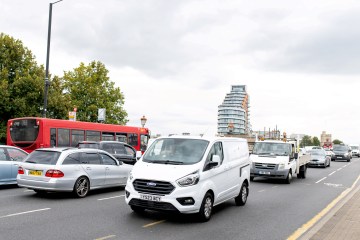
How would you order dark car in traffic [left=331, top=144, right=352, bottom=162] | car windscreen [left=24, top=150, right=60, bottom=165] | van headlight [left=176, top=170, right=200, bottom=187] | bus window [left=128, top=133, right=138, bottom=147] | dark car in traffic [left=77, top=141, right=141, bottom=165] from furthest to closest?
dark car in traffic [left=331, top=144, right=352, bottom=162] → bus window [left=128, top=133, right=138, bottom=147] → dark car in traffic [left=77, top=141, right=141, bottom=165] → car windscreen [left=24, top=150, right=60, bottom=165] → van headlight [left=176, top=170, right=200, bottom=187]

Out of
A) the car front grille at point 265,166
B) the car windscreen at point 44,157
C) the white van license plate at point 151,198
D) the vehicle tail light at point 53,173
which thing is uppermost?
the car windscreen at point 44,157

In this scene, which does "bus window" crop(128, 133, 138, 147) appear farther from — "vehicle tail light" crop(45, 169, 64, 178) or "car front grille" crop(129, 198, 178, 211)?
"car front grille" crop(129, 198, 178, 211)

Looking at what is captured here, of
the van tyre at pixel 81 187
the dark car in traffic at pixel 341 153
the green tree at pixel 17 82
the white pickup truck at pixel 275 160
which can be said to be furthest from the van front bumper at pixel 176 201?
the dark car in traffic at pixel 341 153

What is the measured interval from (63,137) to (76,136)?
114cm

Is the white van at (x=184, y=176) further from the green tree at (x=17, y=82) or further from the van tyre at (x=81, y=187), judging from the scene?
the green tree at (x=17, y=82)

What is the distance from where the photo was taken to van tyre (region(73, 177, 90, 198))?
12.0 meters

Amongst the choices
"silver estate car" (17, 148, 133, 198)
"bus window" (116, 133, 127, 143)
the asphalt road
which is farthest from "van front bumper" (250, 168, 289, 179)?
"bus window" (116, 133, 127, 143)

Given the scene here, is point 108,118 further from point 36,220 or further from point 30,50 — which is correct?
point 36,220

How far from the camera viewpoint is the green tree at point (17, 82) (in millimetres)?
38438

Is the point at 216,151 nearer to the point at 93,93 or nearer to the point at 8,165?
the point at 8,165

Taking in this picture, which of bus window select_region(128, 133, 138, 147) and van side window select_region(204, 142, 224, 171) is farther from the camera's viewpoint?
bus window select_region(128, 133, 138, 147)

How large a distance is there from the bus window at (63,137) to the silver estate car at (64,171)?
940 centimetres

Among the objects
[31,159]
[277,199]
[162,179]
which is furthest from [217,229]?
[31,159]

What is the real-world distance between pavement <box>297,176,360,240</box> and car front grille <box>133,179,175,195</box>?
2.71m
